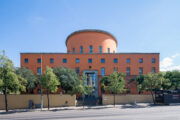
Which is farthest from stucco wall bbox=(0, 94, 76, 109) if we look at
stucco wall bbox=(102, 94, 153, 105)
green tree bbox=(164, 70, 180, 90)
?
green tree bbox=(164, 70, 180, 90)

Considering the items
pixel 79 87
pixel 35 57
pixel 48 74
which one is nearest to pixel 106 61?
pixel 79 87

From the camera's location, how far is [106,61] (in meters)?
31.8

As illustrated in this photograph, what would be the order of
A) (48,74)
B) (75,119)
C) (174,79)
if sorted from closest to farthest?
(75,119), (48,74), (174,79)

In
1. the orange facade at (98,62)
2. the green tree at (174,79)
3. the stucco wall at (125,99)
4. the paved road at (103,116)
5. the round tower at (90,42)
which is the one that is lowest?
the stucco wall at (125,99)

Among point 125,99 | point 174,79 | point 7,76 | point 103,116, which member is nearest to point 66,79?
point 7,76

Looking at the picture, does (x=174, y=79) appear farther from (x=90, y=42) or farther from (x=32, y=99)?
(x=32, y=99)

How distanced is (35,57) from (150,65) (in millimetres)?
35910

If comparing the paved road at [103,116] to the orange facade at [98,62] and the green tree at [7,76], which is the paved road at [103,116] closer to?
the green tree at [7,76]

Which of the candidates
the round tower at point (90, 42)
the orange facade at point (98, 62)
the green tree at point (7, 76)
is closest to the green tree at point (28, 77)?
the green tree at point (7, 76)

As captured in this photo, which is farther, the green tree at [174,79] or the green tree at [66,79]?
the green tree at [174,79]

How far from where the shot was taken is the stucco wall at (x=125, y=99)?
21380mm

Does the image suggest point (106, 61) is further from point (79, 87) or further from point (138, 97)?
point (79, 87)

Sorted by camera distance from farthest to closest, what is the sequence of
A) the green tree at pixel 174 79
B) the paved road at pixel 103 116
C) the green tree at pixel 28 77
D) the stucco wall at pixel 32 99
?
the green tree at pixel 174 79
the green tree at pixel 28 77
the stucco wall at pixel 32 99
the paved road at pixel 103 116

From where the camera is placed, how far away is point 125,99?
22203 millimetres
